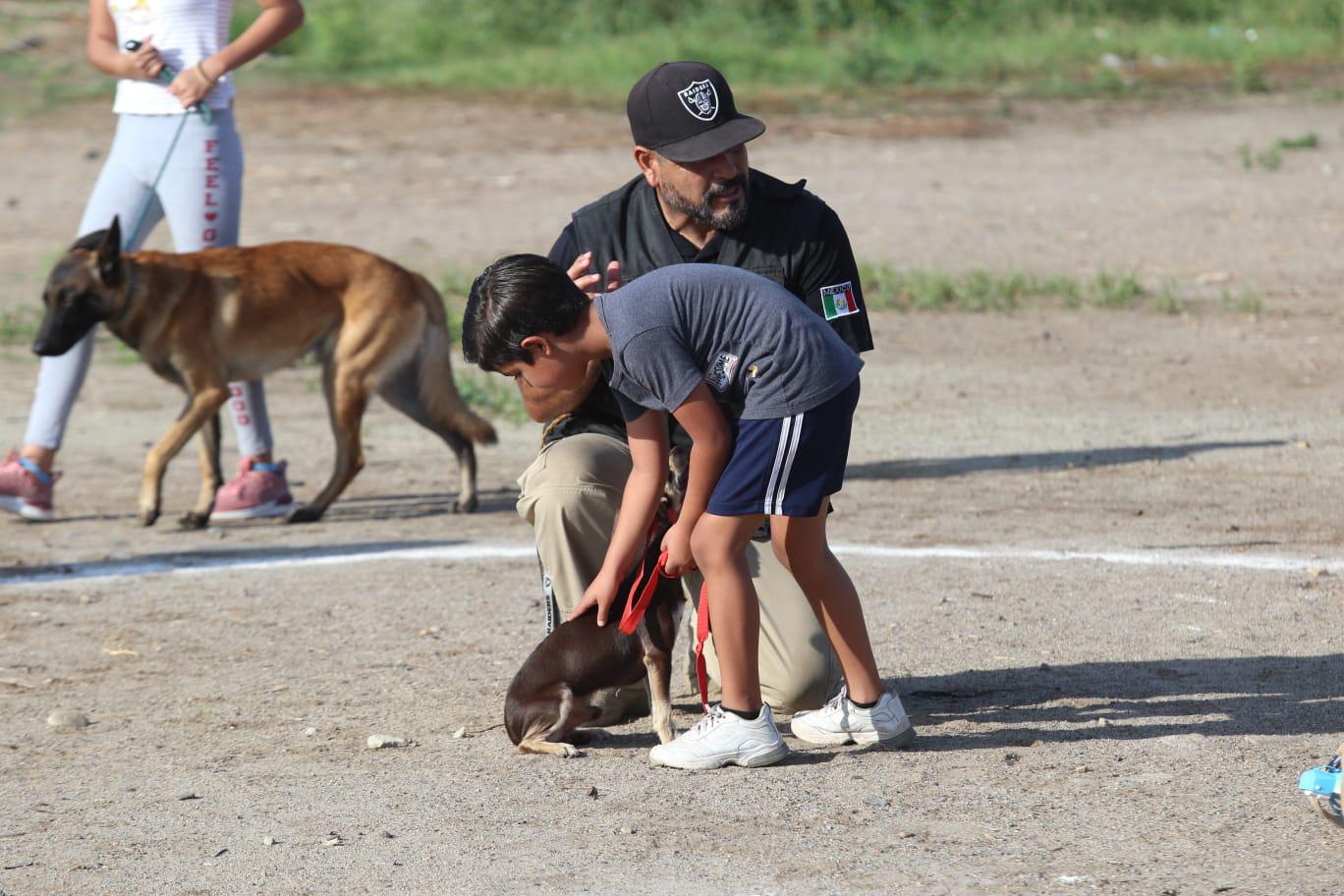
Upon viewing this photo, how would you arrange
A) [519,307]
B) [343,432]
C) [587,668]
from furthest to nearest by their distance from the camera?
[343,432]
[587,668]
[519,307]

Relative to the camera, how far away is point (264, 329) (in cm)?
771

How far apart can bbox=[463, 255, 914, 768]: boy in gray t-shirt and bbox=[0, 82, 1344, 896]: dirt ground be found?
0.54 meters

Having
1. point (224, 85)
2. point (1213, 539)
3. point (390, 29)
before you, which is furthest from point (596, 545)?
point (390, 29)

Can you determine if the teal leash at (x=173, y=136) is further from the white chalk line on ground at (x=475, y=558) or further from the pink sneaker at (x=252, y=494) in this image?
the white chalk line on ground at (x=475, y=558)

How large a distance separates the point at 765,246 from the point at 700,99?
46 cm

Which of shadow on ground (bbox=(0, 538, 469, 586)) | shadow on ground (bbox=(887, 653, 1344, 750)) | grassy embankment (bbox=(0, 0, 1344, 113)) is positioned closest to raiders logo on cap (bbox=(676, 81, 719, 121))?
shadow on ground (bbox=(887, 653, 1344, 750))

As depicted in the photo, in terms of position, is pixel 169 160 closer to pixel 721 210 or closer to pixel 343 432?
pixel 343 432

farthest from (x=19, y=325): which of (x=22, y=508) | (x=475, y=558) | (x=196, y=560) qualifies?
(x=475, y=558)

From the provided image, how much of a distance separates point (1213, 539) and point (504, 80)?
16390mm

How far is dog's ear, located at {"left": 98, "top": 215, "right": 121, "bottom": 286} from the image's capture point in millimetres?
7336

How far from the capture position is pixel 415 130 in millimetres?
18797

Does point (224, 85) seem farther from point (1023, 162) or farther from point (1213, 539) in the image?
point (1023, 162)

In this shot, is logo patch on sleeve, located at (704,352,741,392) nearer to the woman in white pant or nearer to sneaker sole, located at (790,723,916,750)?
sneaker sole, located at (790,723,916,750)

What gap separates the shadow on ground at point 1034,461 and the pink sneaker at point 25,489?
3.35 m
